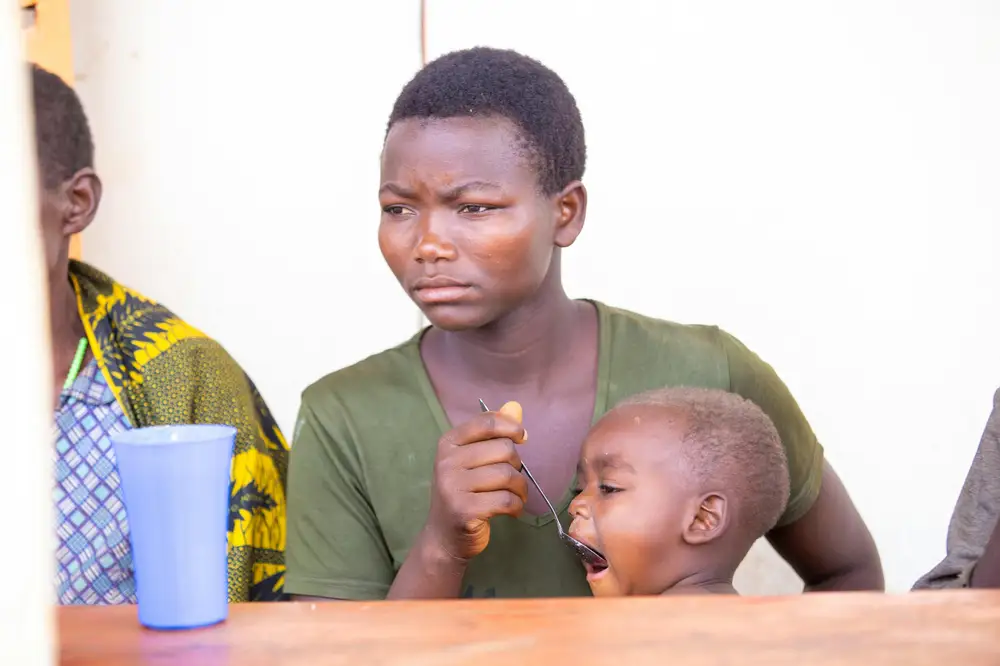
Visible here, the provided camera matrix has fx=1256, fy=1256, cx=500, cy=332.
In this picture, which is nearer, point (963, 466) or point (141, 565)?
point (141, 565)

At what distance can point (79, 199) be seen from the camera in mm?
1965

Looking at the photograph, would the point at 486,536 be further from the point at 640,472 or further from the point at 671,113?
the point at 671,113

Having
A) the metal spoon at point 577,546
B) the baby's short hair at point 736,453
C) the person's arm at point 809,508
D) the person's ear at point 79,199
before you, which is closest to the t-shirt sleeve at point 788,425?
the person's arm at point 809,508

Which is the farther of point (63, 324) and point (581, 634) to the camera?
point (63, 324)

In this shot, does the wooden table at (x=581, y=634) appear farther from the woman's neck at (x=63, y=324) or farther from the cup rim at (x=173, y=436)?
the woman's neck at (x=63, y=324)

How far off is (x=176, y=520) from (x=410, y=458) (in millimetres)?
843

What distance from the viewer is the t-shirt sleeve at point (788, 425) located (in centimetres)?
177

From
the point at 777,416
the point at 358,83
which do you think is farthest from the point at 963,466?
the point at 358,83

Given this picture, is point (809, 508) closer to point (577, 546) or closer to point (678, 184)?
point (577, 546)

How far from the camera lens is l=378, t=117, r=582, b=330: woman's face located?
156cm

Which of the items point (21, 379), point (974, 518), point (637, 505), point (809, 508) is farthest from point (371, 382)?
point (21, 379)

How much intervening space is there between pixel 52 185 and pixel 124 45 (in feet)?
2.42

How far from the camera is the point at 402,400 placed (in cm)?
174

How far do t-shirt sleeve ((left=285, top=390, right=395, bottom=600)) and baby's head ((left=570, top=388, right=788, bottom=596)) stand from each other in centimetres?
29
